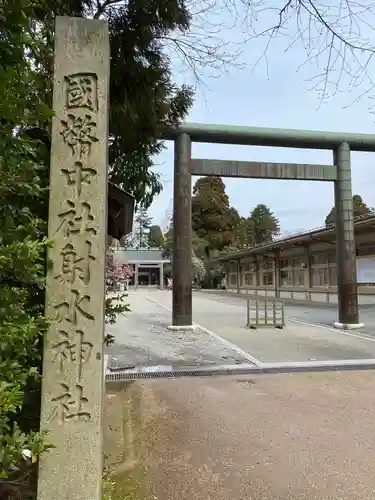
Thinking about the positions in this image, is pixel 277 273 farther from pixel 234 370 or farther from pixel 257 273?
pixel 234 370

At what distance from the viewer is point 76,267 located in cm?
224

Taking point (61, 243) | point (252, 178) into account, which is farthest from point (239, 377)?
point (252, 178)

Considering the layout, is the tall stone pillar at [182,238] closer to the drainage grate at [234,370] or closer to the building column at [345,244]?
the drainage grate at [234,370]

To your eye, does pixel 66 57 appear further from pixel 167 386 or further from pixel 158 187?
pixel 167 386

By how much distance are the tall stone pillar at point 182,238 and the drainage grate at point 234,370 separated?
365 centimetres

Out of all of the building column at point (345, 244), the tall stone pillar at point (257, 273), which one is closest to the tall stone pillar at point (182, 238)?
the building column at point (345, 244)

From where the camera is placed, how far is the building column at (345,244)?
10.3 meters

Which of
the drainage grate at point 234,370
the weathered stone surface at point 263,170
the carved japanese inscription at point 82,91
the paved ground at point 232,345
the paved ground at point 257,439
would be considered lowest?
the paved ground at point 257,439

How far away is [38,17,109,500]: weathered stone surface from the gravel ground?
4.28 m

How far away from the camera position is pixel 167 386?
17.7ft

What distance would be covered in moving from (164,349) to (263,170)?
5.19 metres

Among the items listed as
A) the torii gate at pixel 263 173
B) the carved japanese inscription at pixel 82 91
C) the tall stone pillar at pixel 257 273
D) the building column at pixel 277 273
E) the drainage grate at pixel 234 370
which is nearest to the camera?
the carved japanese inscription at pixel 82 91

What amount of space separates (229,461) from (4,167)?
268cm

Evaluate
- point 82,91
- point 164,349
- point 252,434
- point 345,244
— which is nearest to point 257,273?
point 345,244
